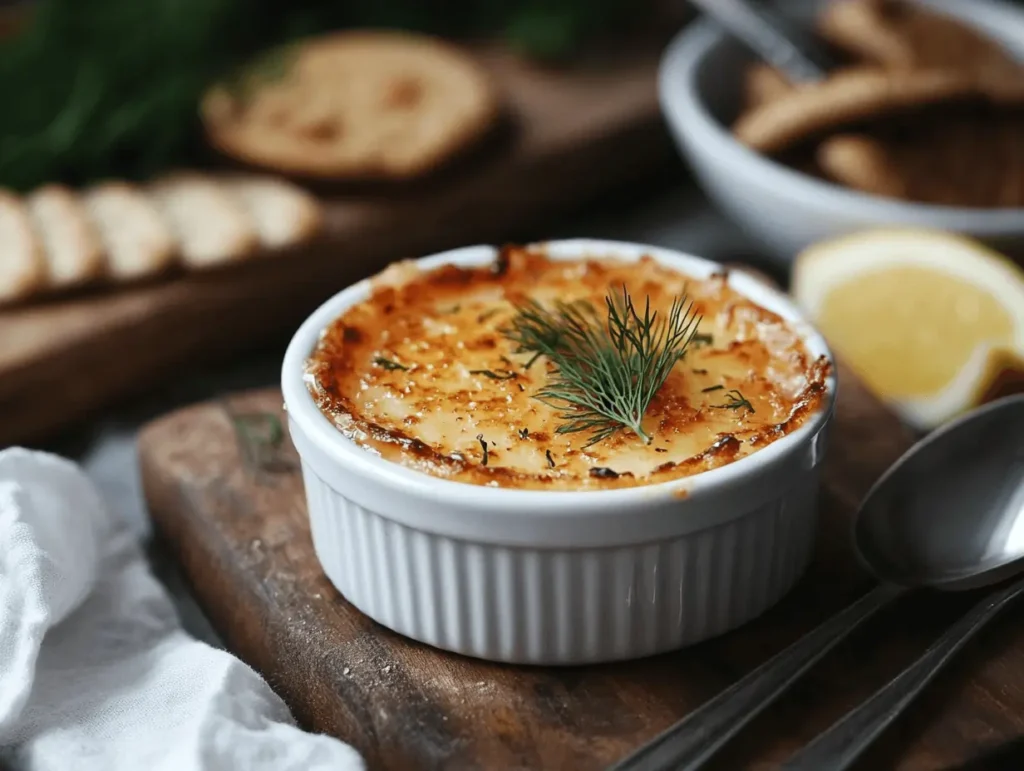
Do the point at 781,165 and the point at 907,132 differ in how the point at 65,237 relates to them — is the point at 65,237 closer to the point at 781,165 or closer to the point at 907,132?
the point at 781,165

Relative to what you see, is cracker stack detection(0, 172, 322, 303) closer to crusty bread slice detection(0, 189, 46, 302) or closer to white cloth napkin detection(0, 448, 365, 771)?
crusty bread slice detection(0, 189, 46, 302)

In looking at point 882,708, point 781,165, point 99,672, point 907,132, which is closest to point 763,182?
point 781,165

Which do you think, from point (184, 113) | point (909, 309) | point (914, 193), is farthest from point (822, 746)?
point (184, 113)

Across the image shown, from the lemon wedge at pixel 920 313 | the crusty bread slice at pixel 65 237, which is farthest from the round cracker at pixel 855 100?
the crusty bread slice at pixel 65 237

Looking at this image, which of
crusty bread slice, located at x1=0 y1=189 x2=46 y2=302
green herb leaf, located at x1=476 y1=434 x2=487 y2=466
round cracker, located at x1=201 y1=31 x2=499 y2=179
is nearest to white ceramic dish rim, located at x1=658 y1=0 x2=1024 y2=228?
round cracker, located at x1=201 y1=31 x2=499 y2=179

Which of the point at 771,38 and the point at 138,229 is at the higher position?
the point at 771,38

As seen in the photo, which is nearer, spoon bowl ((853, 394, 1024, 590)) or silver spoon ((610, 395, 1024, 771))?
silver spoon ((610, 395, 1024, 771))

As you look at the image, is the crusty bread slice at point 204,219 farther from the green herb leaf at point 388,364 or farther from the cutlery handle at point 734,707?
the cutlery handle at point 734,707
